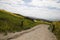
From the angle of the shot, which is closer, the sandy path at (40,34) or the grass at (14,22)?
the sandy path at (40,34)

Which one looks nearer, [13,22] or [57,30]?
[57,30]

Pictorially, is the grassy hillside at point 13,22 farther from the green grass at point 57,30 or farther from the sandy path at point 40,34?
the green grass at point 57,30

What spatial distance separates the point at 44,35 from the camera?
1871 millimetres

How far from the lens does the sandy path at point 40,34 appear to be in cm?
185

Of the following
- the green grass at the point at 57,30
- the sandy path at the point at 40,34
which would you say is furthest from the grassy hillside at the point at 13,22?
the green grass at the point at 57,30

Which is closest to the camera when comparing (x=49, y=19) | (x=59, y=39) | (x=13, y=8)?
(x=59, y=39)

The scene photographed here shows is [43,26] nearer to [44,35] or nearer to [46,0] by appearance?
[44,35]

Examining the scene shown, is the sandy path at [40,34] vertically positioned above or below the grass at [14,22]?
below

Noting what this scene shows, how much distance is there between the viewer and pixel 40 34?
1.90 m

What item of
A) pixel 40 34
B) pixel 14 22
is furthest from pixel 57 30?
pixel 14 22

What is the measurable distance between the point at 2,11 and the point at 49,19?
67cm

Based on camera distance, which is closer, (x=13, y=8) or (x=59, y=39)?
(x=59, y=39)

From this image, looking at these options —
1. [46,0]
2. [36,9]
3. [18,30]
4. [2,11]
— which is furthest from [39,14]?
[2,11]

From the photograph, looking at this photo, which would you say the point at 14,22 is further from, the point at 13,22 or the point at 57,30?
the point at 57,30
